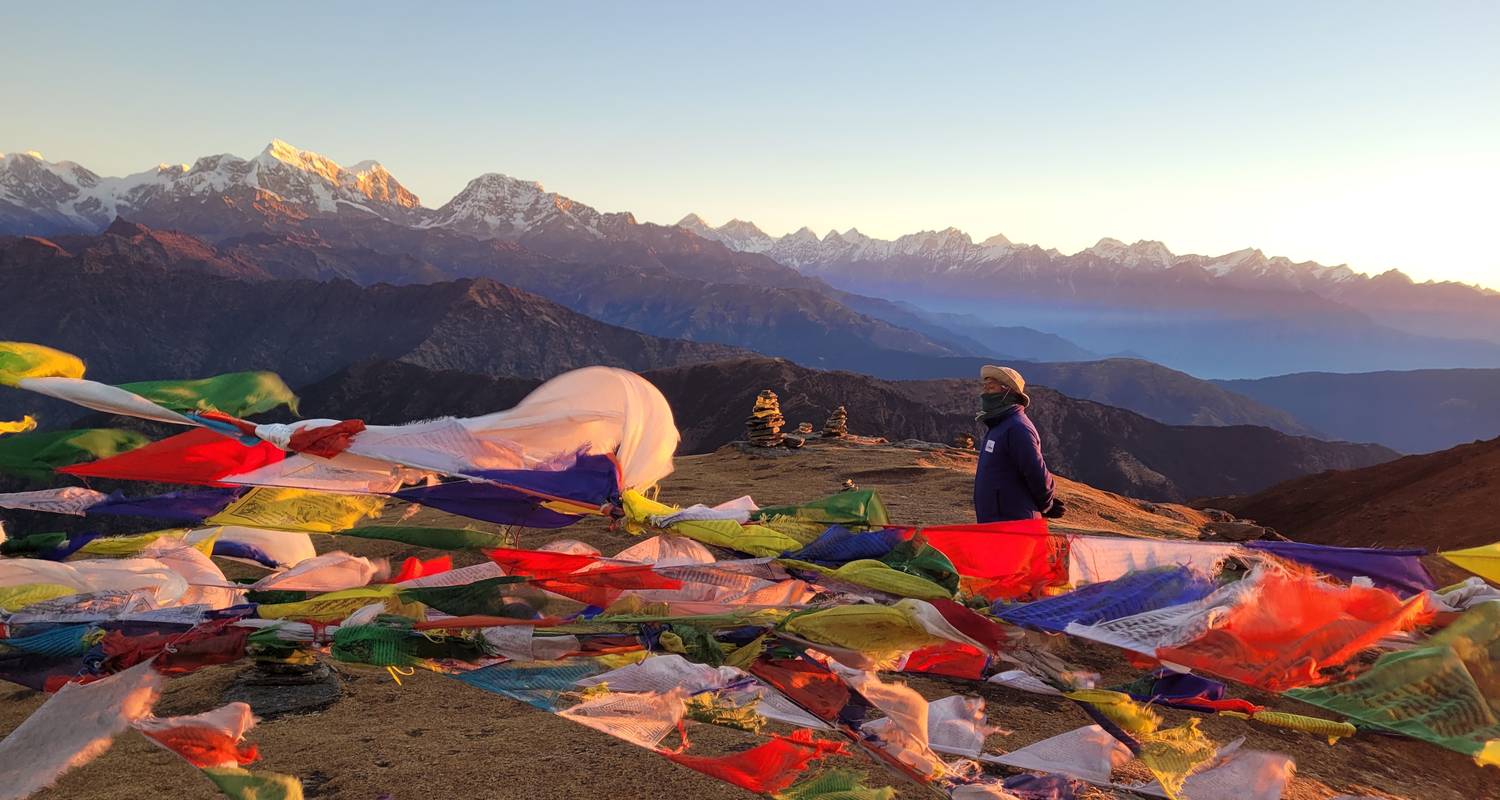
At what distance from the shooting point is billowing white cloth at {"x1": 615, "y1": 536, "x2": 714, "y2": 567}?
16.8ft

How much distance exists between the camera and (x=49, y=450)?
495cm

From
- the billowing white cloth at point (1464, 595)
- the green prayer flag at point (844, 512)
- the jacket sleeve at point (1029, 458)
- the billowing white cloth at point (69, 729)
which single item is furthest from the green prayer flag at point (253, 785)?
the billowing white cloth at point (1464, 595)

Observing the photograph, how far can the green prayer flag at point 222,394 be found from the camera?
4941 millimetres

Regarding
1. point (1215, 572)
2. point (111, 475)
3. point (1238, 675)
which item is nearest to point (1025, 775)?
point (1238, 675)

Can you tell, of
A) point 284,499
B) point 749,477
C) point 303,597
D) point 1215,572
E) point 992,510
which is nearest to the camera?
point 303,597

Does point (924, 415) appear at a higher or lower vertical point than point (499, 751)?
lower

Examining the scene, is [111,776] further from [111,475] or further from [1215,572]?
[1215,572]

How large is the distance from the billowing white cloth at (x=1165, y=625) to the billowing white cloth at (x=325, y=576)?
391 centimetres

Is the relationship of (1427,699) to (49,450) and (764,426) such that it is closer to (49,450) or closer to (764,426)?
(49,450)

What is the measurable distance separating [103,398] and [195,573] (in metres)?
1.22

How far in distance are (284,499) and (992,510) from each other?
485 centimetres

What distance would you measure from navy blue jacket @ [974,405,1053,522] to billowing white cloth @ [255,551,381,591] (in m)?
4.11

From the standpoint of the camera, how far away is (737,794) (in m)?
3.33

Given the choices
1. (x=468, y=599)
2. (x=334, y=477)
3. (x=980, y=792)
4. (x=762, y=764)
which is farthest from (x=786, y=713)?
(x=334, y=477)
